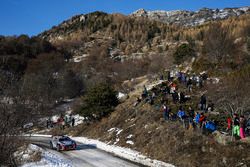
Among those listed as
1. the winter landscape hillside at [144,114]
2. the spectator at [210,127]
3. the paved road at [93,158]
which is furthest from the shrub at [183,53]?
the spectator at [210,127]

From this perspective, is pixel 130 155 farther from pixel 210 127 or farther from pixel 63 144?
pixel 63 144

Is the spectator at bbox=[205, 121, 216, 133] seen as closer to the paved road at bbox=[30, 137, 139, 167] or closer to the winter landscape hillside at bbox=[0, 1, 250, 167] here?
the winter landscape hillside at bbox=[0, 1, 250, 167]

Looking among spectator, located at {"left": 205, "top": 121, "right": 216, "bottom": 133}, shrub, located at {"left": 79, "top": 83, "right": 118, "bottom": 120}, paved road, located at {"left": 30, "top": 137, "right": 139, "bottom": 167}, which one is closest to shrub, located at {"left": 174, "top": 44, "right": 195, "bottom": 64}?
shrub, located at {"left": 79, "top": 83, "right": 118, "bottom": 120}

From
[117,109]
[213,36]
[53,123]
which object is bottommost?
[53,123]

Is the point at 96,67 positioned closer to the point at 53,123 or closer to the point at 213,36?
the point at 53,123

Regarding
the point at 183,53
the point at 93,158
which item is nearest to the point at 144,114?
the point at 93,158

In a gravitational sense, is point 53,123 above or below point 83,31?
below

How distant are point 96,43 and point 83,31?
22.1m

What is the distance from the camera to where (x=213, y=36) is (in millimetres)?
48688

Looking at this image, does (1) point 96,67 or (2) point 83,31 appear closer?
(1) point 96,67

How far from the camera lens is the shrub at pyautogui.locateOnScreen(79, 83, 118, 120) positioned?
141 ft

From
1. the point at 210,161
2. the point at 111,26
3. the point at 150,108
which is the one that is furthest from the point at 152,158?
the point at 111,26

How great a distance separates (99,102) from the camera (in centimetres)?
4300

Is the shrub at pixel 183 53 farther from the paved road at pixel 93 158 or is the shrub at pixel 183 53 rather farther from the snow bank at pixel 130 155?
the paved road at pixel 93 158
